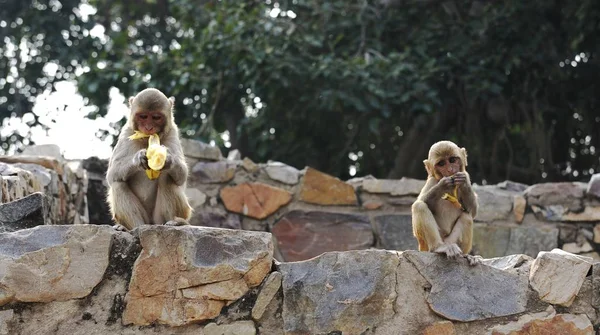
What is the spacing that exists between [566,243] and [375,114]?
3.46 meters

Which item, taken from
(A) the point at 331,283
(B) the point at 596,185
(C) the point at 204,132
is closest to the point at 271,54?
(C) the point at 204,132

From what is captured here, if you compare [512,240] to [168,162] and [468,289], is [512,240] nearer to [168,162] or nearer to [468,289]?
[468,289]

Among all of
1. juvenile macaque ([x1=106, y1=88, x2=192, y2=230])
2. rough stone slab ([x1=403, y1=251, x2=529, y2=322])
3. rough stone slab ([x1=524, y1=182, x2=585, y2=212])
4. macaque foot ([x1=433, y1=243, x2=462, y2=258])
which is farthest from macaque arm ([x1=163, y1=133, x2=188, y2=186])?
rough stone slab ([x1=524, y1=182, x2=585, y2=212])

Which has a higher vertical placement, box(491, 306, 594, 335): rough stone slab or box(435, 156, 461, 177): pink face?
box(435, 156, 461, 177): pink face

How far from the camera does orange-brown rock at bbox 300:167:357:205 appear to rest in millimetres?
7797

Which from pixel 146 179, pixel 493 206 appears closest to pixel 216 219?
pixel 493 206

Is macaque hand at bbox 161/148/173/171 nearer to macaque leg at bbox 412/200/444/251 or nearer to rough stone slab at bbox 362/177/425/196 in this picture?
macaque leg at bbox 412/200/444/251

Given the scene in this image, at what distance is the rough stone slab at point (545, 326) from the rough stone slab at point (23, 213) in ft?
7.58

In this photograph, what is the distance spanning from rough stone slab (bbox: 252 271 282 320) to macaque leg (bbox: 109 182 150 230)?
100cm

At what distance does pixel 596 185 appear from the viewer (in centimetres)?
749

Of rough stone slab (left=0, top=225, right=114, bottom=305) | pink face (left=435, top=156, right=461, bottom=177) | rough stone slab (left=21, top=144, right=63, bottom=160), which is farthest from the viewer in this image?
rough stone slab (left=21, top=144, right=63, bottom=160)

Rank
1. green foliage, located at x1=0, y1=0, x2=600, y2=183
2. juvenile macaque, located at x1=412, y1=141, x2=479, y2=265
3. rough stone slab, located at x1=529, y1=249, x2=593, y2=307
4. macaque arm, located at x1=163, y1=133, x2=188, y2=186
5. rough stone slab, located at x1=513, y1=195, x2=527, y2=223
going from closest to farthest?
rough stone slab, located at x1=529, y1=249, x2=593, y2=307 < macaque arm, located at x1=163, y1=133, x2=188, y2=186 < juvenile macaque, located at x1=412, y1=141, x2=479, y2=265 < rough stone slab, located at x1=513, y1=195, x2=527, y2=223 < green foliage, located at x1=0, y1=0, x2=600, y2=183

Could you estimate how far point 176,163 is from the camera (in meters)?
4.95

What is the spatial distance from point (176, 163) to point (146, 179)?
31 centimetres
